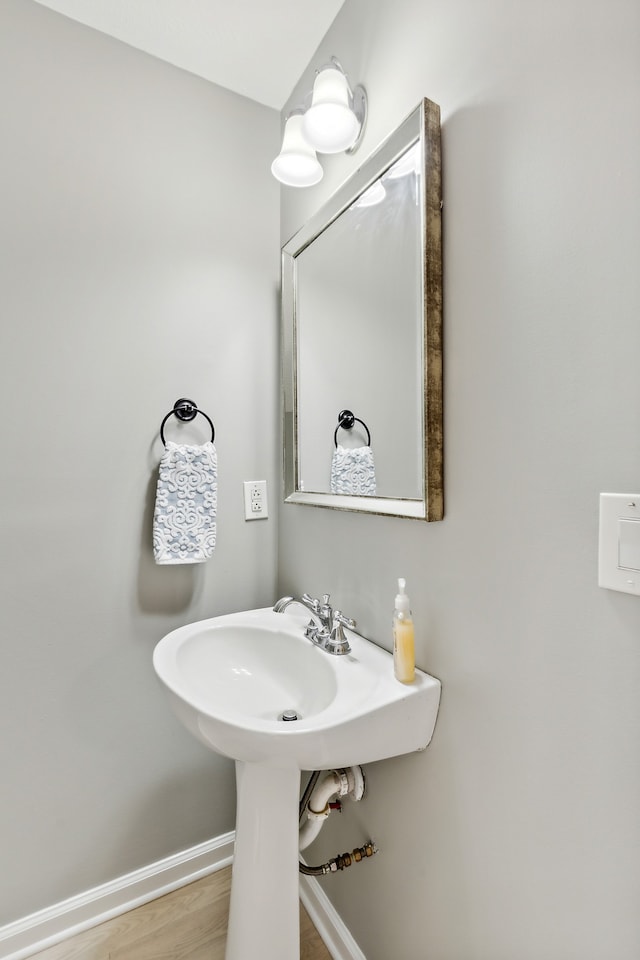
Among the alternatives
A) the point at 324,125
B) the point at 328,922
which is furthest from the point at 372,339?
the point at 328,922

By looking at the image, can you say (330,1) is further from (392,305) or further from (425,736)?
(425,736)

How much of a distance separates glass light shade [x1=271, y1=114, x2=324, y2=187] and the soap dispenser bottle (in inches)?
42.5

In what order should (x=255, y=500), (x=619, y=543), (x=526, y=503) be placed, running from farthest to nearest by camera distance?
(x=255, y=500) → (x=526, y=503) → (x=619, y=543)

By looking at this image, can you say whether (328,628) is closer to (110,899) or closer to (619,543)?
(619,543)

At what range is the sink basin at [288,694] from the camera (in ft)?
2.64

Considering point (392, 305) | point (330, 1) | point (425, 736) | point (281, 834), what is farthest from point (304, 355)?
point (281, 834)

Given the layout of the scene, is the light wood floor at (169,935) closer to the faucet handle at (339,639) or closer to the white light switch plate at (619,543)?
the faucet handle at (339,639)

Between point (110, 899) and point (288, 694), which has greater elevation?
point (288, 694)

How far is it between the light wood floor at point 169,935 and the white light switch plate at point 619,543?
1300 millimetres

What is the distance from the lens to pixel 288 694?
1211 millimetres

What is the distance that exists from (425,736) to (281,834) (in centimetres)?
40

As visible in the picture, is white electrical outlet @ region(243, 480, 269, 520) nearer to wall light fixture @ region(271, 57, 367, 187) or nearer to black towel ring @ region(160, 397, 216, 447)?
black towel ring @ region(160, 397, 216, 447)

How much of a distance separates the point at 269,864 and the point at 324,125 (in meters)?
1.65

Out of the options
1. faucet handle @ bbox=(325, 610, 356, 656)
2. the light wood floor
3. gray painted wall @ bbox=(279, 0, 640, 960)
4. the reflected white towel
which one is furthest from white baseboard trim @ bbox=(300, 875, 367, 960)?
the reflected white towel
